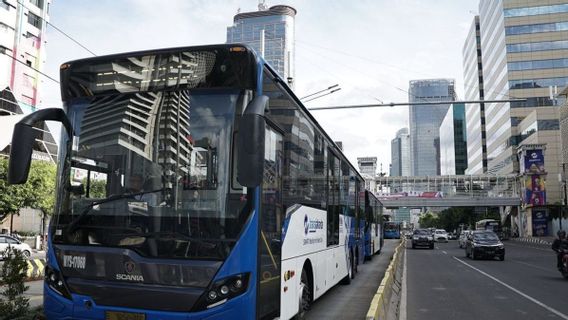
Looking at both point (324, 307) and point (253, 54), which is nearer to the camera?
point (253, 54)

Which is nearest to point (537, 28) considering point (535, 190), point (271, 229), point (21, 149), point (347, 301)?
point (535, 190)

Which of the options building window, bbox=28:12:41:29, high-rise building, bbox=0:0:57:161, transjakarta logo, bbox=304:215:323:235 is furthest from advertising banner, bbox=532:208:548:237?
building window, bbox=28:12:41:29

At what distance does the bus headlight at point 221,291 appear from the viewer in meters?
4.75

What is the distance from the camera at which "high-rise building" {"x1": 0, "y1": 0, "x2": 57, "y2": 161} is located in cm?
4828

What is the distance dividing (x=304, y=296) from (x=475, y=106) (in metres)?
120

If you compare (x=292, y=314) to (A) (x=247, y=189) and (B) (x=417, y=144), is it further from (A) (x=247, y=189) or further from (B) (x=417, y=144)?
(B) (x=417, y=144)

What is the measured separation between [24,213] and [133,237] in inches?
2204

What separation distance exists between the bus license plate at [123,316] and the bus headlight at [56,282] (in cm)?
58

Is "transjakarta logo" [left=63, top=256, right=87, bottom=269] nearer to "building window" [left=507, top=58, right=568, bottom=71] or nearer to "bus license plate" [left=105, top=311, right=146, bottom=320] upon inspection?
"bus license plate" [left=105, top=311, right=146, bottom=320]

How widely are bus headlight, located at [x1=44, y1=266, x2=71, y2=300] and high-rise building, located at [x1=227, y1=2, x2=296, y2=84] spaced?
1535 centimetres

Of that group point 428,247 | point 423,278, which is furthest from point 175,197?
point 428,247

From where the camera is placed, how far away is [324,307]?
9.90 meters

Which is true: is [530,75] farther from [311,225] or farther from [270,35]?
[311,225]

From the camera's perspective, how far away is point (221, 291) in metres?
4.82
